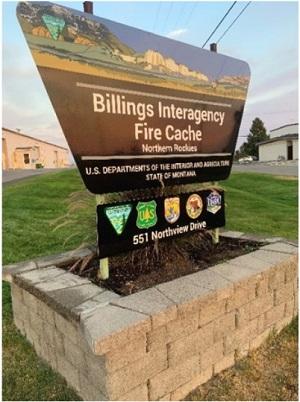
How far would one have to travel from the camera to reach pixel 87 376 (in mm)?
2252

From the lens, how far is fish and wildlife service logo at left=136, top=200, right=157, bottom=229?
2.95 meters

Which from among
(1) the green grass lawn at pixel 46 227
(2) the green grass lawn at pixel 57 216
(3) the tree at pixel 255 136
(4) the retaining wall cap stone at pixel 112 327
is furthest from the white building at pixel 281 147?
(4) the retaining wall cap stone at pixel 112 327

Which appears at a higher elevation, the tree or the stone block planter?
the tree

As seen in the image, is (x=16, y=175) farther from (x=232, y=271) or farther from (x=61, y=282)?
(x=232, y=271)

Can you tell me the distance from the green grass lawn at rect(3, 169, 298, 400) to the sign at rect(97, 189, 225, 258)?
52 cm

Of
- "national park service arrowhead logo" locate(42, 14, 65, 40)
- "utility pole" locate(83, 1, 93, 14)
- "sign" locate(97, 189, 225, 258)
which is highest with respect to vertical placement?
"utility pole" locate(83, 1, 93, 14)

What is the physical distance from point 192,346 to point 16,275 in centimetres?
164

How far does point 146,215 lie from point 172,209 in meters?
0.32

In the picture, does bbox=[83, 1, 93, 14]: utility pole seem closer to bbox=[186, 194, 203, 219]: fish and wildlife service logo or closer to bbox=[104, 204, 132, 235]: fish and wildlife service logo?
bbox=[104, 204, 132, 235]: fish and wildlife service logo

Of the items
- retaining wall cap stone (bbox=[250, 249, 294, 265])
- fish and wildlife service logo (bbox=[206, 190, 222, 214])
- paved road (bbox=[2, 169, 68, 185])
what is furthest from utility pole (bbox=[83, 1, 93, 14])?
paved road (bbox=[2, 169, 68, 185])

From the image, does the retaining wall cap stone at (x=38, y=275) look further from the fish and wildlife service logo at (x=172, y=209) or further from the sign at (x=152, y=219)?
the fish and wildlife service logo at (x=172, y=209)

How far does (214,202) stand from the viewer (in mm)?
3703

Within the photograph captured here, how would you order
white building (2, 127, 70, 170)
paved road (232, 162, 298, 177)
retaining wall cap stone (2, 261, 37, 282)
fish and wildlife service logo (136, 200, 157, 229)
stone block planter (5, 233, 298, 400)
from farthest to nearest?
white building (2, 127, 70, 170) < paved road (232, 162, 298, 177) < retaining wall cap stone (2, 261, 37, 282) < fish and wildlife service logo (136, 200, 157, 229) < stone block planter (5, 233, 298, 400)

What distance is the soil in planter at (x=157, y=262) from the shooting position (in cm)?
283
